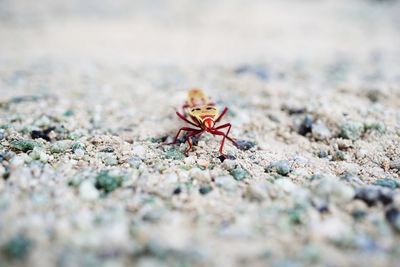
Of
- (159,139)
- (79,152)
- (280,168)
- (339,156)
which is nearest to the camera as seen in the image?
(280,168)

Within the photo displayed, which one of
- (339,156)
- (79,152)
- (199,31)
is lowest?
(339,156)

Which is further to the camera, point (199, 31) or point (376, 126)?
point (199, 31)

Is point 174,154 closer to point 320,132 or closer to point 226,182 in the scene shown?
point 226,182

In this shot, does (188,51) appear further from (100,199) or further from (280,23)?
(100,199)

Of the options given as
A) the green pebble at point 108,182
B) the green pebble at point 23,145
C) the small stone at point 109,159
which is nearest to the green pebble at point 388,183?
the green pebble at point 108,182

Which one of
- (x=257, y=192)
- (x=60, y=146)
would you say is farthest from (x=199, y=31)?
(x=257, y=192)

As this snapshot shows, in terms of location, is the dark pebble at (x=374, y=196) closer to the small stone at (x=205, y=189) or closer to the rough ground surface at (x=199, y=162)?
the rough ground surface at (x=199, y=162)

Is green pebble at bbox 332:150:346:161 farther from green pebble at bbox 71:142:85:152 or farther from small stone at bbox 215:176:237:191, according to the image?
green pebble at bbox 71:142:85:152

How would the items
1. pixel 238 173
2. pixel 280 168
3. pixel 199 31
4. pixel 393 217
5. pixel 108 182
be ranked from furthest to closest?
pixel 199 31 < pixel 280 168 < pixel 238 173 < pixel 108 182 < pixel 393 217
